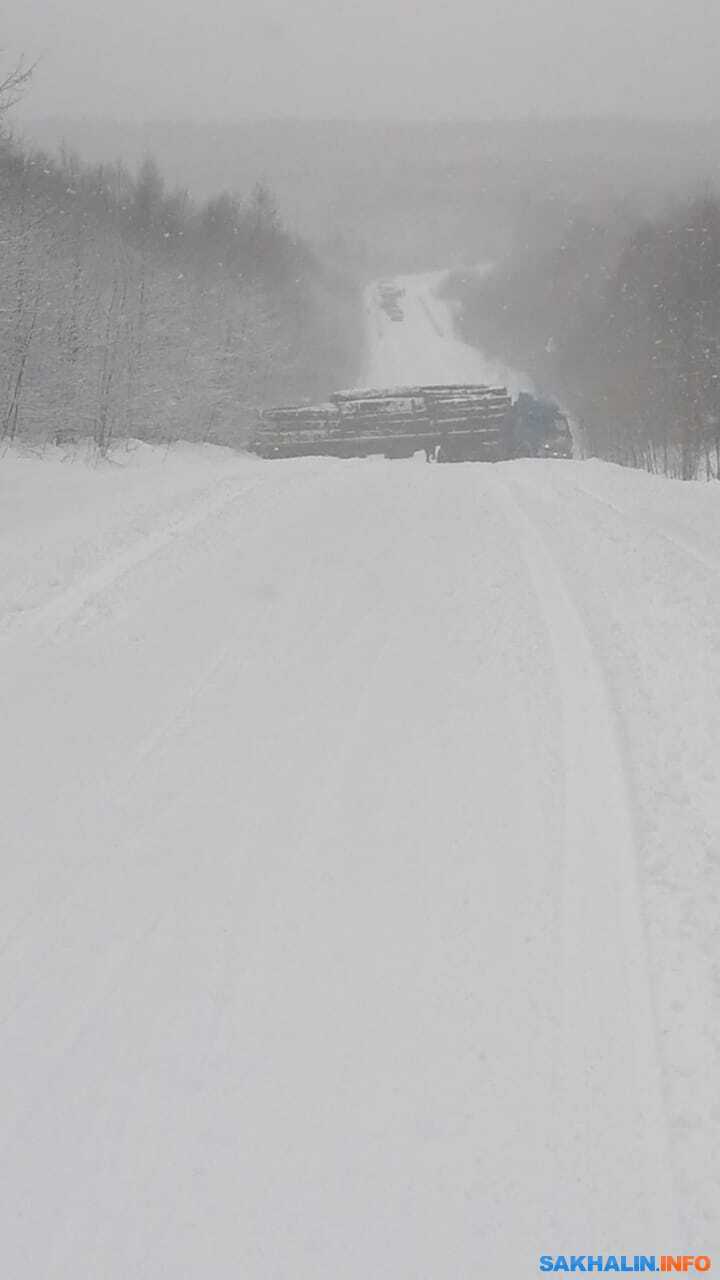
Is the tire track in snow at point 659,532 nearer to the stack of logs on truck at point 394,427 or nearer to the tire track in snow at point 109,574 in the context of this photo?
the tire track in snow at point 109,574

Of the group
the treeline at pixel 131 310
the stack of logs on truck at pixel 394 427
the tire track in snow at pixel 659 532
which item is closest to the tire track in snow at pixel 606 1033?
the tire track in snow at pixel 659 532

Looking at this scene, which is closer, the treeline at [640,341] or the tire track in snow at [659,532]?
the tire track in snow at [659,532]

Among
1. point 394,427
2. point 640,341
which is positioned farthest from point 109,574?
point 640,341

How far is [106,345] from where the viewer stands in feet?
70.6

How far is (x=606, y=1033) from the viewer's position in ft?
8.86

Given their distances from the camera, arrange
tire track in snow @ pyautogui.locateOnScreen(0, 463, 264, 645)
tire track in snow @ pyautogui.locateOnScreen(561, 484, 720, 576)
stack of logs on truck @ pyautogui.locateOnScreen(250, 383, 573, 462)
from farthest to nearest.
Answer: stack of logs on truck @ pyautogui.locateOnScreen(250, 383, 573, 462)
tire track in snow @ pyautogui.locateOnScreen(561, 484, 720, 576)
tire track in snow @ pyautogui.locateOnScreen(0, 463, 264, 645)

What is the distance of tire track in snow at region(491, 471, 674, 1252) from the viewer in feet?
7.31

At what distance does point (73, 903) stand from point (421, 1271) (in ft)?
6.26

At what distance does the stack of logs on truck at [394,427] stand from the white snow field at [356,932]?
18164 mm

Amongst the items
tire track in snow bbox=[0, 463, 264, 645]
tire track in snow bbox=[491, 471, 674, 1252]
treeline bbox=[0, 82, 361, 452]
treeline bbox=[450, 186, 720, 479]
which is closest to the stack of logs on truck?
treeline bbox=[0, 82, 361, 452]

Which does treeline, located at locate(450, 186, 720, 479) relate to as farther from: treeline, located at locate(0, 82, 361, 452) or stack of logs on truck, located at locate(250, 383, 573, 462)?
treeline, located at locate(0, 82, 361, 452)

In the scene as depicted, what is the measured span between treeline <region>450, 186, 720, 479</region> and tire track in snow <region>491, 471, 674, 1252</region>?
63.5ft

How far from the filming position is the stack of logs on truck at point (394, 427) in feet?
78.4

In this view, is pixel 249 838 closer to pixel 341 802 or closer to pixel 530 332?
pixel 341 802
